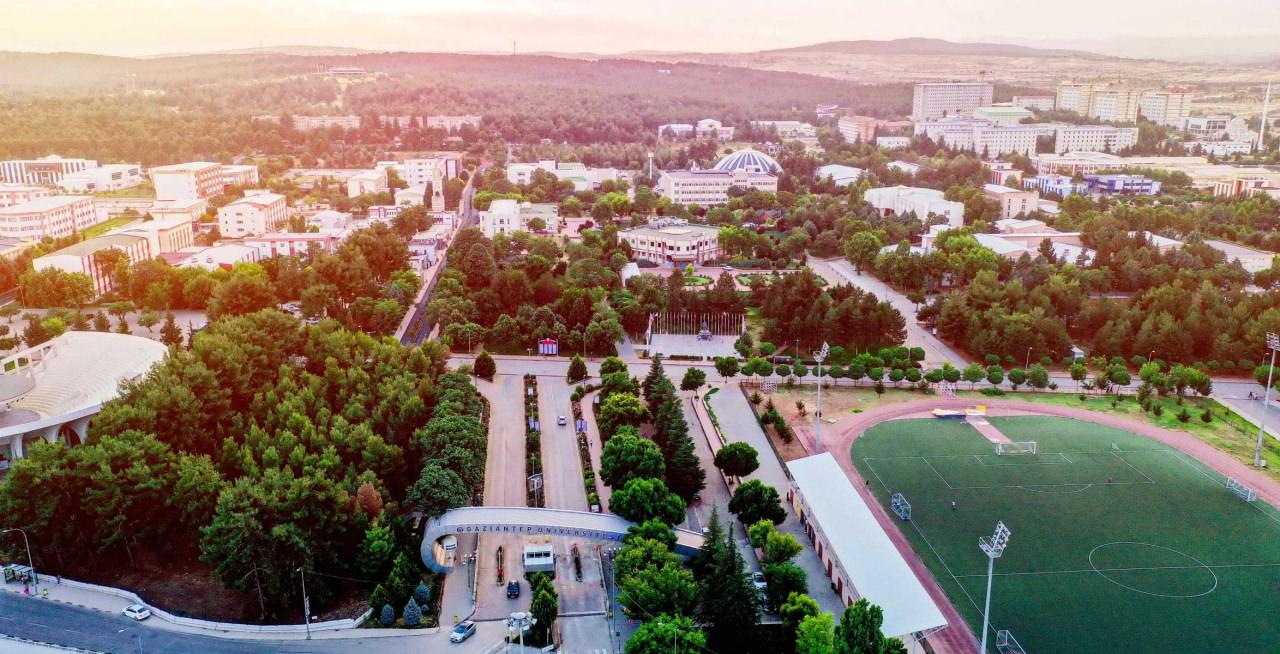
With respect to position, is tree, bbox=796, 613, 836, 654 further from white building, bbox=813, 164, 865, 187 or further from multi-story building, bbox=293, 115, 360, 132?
multi-story building, bbox=293, 115, 360, 132

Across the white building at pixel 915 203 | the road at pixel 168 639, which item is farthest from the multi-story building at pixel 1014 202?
the road at pixel 168 639

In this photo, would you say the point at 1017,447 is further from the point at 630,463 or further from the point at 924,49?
the point at 924,49

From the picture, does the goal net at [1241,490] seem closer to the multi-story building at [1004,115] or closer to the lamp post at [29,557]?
the lamp post at [29,557]

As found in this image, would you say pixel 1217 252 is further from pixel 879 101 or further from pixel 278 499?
pixel 879 101

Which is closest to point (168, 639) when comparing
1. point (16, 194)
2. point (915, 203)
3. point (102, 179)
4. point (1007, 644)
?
point (1007, 644)

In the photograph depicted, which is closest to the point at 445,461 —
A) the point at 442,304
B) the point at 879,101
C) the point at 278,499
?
the point at 278,499

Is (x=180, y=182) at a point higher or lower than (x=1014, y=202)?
higher

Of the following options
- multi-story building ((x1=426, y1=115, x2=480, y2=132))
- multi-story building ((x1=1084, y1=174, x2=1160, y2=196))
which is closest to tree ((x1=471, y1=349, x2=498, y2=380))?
multi-story building ((x1=1084, y1=174, x2=1160, y2=196))
